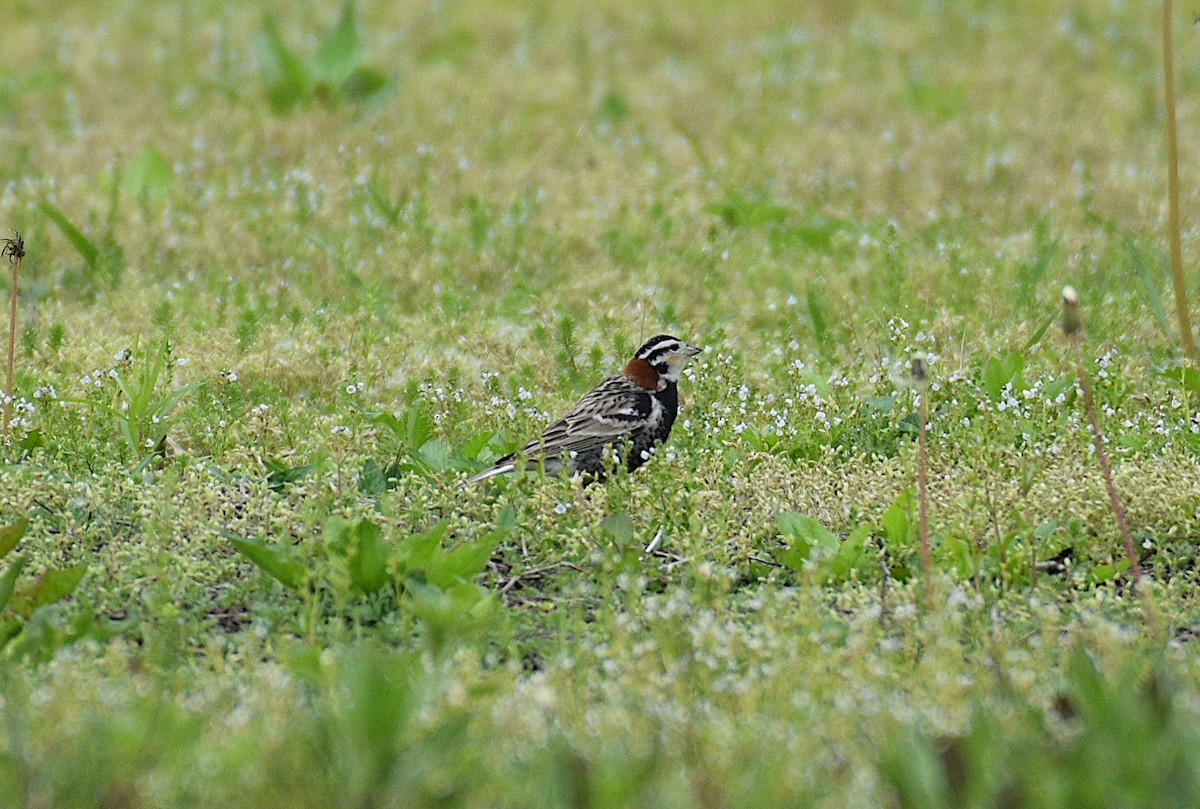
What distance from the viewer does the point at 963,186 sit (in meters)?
10.3

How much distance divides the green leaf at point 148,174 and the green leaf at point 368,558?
570cm

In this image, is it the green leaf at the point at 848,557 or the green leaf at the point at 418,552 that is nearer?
the green leaf at the point at 418,552

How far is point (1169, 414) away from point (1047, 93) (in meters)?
6.28

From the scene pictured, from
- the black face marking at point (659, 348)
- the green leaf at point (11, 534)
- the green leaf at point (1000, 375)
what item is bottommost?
the green leaf at point (1000, 375)

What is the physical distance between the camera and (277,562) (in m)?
4.68

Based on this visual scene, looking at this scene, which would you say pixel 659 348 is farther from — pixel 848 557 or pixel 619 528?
pixel 848 557

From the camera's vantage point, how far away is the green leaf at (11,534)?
4719mm

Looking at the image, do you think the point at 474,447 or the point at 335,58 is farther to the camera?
the point at 335,58

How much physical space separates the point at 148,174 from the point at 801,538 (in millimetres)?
6086

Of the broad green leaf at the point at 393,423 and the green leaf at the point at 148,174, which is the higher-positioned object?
the broad green leaf at the point at 393,423

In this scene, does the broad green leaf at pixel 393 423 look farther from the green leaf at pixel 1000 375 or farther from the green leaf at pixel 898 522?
the green leaf at pixel 1000 375

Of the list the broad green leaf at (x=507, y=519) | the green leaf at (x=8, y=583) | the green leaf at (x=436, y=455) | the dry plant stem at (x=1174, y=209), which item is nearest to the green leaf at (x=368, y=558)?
the broad green leaf at (x=507, y=519)

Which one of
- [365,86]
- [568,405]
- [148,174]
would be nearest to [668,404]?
[568,405]

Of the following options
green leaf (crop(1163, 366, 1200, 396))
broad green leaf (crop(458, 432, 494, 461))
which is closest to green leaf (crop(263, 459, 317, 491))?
broad green leaf (crop(458, 432, 494, 461))
